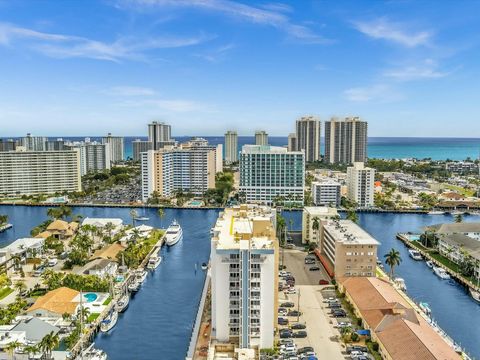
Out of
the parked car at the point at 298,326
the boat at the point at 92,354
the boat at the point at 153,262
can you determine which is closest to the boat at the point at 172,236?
the boat at the point at 153,262

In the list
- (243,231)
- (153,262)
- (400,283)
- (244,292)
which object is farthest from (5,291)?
(400,283)

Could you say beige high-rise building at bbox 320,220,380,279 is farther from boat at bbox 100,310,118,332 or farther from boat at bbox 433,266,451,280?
boat at bbox 100,310,118,332

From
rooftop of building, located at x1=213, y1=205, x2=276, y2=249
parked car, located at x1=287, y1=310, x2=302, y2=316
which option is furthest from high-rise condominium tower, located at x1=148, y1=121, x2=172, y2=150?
parked car, located at x1=287, y1=310, x2=302, y2=316

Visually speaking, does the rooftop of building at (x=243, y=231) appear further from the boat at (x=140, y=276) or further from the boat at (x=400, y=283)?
the boat at (x=400, y=283)

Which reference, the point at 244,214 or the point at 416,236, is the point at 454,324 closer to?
the point at 244,214

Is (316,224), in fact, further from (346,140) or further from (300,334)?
(346,140)

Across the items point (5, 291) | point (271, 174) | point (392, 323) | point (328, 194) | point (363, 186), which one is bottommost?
point (5, 291)
